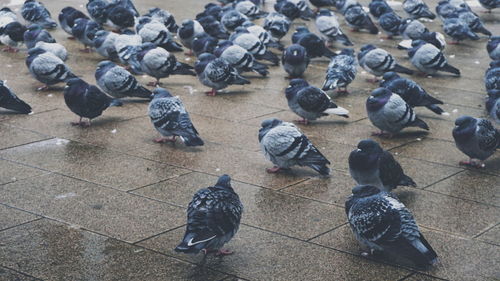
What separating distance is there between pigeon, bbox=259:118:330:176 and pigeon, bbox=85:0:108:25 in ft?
32.8

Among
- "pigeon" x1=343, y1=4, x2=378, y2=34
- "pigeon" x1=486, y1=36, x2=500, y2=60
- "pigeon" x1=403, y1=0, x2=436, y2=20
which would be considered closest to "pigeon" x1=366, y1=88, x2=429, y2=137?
"pigeon" x1=486, y1=36, x2=500, y2=60

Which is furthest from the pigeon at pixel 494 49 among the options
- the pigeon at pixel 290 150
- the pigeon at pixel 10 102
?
the pigeon at pixel 10 102

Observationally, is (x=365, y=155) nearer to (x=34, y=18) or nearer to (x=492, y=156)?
(x=492, y=156)

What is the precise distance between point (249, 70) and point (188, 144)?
4.68 metres

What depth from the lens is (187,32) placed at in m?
17.0

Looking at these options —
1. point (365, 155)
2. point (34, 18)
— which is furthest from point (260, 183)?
point (34, 18)

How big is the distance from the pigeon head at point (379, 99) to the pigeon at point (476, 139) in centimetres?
123

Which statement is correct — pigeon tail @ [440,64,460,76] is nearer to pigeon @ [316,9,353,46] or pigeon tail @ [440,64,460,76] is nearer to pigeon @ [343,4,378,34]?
pigeon @ [316,9,353,46]

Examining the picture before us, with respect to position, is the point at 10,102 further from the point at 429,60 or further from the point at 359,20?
the point at 359,20

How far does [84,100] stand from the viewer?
37.8 feet

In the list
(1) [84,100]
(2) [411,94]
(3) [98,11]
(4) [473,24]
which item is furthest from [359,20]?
(1) [84,100]

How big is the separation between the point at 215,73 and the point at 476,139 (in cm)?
470

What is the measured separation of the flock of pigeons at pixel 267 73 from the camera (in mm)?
7398

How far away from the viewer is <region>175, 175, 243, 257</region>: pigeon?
6.85 meters
